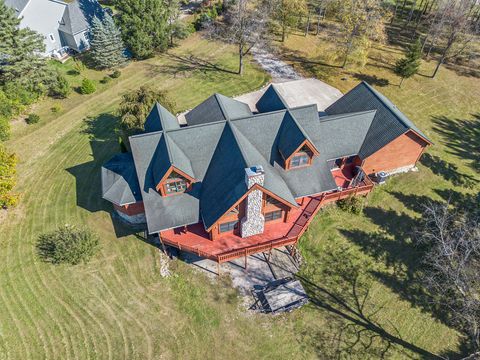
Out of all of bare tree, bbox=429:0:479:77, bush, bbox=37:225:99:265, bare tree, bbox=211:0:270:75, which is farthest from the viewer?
bare tree, bbox=211:0:270:75

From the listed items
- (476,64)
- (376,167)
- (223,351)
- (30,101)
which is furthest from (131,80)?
(476,64)

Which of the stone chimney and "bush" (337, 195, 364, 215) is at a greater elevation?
the stone chimney

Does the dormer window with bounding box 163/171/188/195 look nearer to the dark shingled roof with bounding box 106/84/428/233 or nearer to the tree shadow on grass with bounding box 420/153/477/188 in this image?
the dark shingled roof with bounding box 106/84/428/233

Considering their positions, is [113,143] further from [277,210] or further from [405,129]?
[405,129]

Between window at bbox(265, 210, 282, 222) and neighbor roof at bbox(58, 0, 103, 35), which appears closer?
window at bbox(265, 210, 282, 222)

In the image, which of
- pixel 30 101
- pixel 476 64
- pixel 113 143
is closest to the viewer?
pixel 113 143

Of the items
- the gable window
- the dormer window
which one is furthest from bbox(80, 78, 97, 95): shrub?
the gable window

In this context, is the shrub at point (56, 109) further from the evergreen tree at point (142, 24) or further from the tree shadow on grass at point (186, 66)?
the evergreen tree at point (142, 24)

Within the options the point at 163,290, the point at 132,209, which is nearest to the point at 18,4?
the point at 132,209
